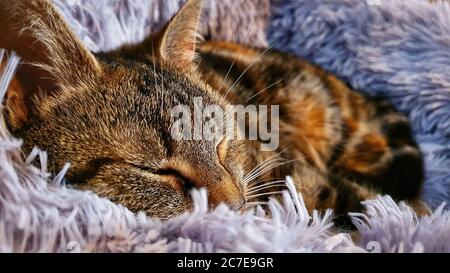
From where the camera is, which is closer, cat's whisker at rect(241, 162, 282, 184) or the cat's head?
the cat's head

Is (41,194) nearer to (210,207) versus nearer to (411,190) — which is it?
(210,207)

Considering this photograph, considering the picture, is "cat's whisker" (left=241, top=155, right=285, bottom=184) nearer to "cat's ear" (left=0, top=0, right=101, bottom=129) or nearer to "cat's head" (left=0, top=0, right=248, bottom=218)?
"cat's head" (left=0, top=0, right=248, bottom=218)

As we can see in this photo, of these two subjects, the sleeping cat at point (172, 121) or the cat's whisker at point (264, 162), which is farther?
the cat's whisker at point (264, 162)

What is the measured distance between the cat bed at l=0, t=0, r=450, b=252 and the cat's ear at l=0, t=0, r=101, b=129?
0.02 metres

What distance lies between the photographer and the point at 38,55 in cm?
67

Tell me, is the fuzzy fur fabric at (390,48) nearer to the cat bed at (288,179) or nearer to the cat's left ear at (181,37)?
the cat bed at (288,179)

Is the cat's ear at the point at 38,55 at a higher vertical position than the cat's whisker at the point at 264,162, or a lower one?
higher

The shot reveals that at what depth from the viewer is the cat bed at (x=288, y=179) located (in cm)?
58

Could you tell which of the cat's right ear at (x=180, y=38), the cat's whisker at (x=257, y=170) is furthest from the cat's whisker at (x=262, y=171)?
the cat's right ear at (x=180, y=38)

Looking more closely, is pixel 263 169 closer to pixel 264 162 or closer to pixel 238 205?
pixel 264 162

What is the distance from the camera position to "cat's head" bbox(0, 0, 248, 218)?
635 mm

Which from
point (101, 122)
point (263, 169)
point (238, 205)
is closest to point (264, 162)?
point (263, 169)

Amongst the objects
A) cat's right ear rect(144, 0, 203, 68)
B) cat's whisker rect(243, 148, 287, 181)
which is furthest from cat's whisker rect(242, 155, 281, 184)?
cat's right ear rect(144, 0, 203, 68)

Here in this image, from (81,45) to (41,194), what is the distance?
0.19m
